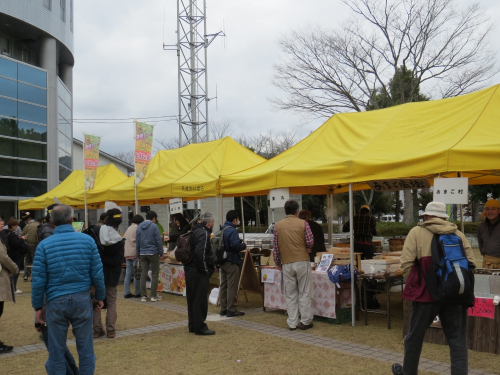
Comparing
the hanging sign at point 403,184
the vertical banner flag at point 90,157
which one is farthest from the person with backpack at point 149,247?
the vertical banner flag at point 90,157

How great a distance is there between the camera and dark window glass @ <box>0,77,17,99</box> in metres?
22.2

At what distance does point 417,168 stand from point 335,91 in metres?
19.7

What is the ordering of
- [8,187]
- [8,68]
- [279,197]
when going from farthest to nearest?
[8,187] < [8,68] < [279,197]

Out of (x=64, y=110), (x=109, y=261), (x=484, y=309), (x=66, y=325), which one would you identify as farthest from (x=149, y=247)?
(x=64, y=110)

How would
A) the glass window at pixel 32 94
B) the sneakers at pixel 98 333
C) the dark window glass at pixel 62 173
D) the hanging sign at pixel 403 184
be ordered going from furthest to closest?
the dark window glass at pixel 62 173, the glass window at pixel 32 94, the hanging sign at pixel 403 184, the sneakers at pixel 98 333

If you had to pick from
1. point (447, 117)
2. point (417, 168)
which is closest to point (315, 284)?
point (417, 168)

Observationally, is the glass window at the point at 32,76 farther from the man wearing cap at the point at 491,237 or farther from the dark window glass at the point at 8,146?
the man wearing cap at the point at 491,237

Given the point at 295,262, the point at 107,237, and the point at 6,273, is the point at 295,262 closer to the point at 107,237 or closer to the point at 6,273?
the point at 107,237

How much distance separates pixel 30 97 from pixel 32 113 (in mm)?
766

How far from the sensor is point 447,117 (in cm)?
749

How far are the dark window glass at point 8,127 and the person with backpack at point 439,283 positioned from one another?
22039 millimetres

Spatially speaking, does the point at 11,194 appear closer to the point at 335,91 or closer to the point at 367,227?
the point at 335,91

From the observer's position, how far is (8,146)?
893 inches

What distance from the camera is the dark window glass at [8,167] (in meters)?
22.4
